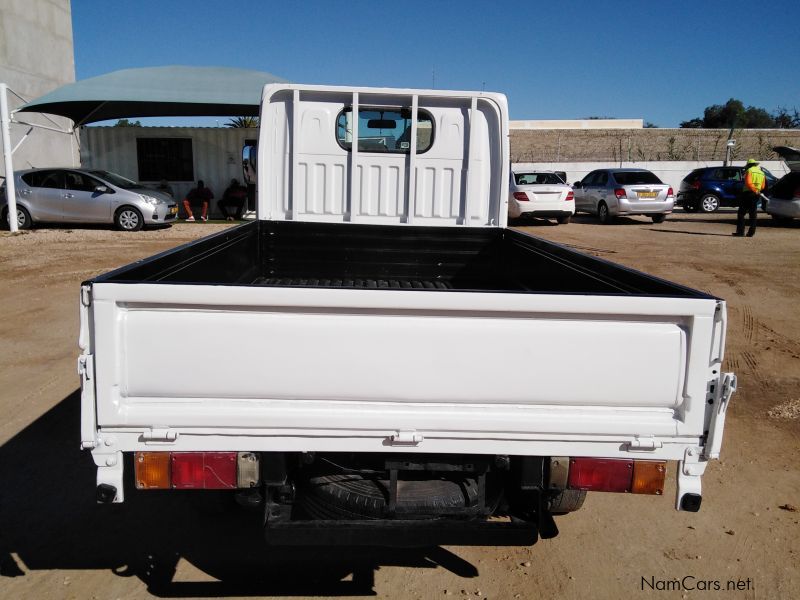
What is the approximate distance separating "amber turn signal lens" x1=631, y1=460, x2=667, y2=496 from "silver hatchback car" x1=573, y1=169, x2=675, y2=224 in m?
17.9

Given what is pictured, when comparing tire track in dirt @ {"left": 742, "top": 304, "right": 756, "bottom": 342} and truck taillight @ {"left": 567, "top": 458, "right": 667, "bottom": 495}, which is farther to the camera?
tire track in dirt @ {"left": 742, "top": 304, "right": 756, "bottom": 342}

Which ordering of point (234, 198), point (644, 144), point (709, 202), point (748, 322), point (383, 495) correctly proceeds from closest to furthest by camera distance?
point (383, 495) → point (748, 322) → point (234, 198) → point (709, 202) → point (644, 144)

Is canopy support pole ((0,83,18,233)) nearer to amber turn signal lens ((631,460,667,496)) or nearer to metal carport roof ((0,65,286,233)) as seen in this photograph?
metal carport roof ((0,65,286,233))

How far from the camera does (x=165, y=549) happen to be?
10.6 feet

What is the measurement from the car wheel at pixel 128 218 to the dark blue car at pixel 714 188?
60.3ft

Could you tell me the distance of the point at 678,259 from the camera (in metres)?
12.3

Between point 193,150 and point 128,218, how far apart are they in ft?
17.3

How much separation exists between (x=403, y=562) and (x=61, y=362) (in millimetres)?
4344

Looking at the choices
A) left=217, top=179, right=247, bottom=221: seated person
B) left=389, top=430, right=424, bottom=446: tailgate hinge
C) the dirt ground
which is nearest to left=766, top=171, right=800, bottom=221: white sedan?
the dirt ground

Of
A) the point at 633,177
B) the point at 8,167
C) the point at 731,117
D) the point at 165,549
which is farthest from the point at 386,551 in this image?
the point at 731,117

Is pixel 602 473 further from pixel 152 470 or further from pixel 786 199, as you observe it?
pixel 786 199

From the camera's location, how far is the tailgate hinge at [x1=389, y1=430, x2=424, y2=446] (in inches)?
92.0

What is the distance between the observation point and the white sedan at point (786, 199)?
1778 cm

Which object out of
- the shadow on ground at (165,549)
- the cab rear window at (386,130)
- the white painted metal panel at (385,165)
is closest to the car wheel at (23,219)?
the white painted metal panel at (385,165)
